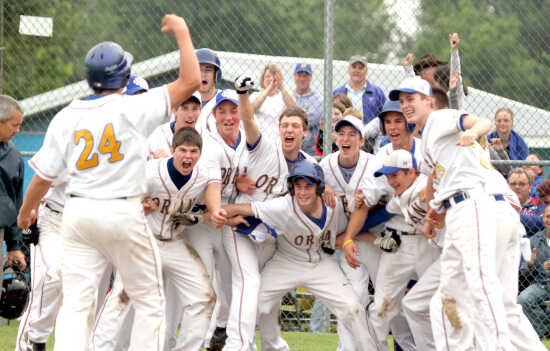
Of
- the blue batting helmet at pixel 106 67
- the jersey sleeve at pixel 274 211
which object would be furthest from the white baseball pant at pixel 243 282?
the blue batting helmet at pixel 106 67

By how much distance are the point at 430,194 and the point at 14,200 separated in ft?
9.57

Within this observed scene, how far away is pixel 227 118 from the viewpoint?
19.5ft

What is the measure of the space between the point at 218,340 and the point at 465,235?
2.38 m

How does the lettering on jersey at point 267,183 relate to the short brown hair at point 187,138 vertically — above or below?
below

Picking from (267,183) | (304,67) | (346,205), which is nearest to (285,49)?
(304,67)

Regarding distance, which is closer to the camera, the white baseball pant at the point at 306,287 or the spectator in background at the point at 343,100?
the white baseball pant at the point at 306,287

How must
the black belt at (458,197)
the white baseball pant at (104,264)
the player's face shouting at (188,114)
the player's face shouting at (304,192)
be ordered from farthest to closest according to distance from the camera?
the player's face shouting at (188,114)
the player's face shouting at (304,192)
the black belt at (458,197)
the white baseball pant at (104,264)

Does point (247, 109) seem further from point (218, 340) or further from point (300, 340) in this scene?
point (300, 340)

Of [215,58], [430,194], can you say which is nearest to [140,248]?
[430,194]

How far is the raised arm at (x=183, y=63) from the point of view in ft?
14.1

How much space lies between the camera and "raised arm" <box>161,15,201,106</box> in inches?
169

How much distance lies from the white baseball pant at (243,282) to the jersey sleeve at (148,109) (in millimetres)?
1641

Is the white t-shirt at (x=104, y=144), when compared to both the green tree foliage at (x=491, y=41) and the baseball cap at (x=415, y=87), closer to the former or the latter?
the baseball cap at (x=415, y=87)

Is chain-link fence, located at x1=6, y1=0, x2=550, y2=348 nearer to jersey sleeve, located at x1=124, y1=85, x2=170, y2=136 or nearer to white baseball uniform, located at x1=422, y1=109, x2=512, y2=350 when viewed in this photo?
white baseball uniform, located at x1=422, y1=109, x2=512, y2=350
